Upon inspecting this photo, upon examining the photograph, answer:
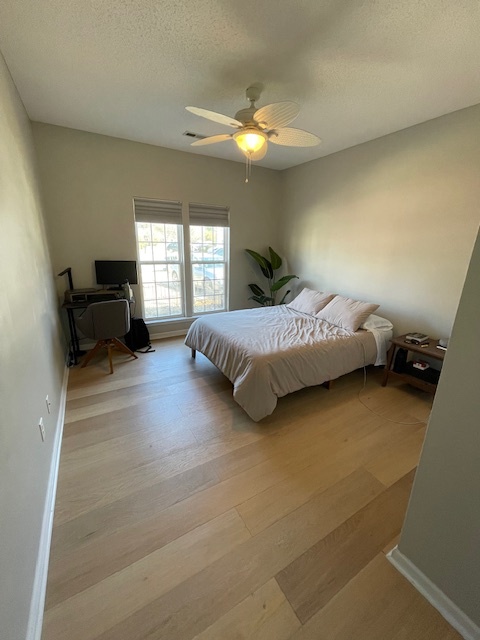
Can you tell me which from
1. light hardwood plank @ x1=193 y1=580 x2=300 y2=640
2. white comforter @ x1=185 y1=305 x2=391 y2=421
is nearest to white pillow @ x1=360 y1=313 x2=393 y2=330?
white comforter @ x1=185 y1=305 x2=391 y2=421

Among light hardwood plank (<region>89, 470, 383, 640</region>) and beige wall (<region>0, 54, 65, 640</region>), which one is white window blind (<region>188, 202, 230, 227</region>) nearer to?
beige wall (<region>0, 54, 65, 640</region>)

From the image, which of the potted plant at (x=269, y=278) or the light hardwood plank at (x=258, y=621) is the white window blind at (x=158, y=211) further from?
the light hardwood plank at (x=258, y=621)

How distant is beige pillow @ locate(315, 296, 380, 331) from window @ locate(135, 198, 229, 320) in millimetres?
1862

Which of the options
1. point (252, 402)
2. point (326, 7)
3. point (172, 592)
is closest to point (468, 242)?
point (326, 7)

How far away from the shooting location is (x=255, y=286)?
14.9ft

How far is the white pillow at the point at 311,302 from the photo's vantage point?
11.0ft

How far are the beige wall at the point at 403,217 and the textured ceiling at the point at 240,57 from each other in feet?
1.04

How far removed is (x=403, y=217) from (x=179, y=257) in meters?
2.93

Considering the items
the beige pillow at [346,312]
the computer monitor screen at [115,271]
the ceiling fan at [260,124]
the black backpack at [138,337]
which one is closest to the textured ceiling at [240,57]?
the ceiling fan at [260,124]

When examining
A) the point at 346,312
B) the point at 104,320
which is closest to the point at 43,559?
the point at 104,320

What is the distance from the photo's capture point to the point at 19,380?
1216 millimetres

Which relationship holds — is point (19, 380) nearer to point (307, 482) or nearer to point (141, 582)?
point (141, 582)

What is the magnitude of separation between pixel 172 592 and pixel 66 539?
62cm

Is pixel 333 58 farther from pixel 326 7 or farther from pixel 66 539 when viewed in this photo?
pixel 66 539
